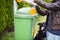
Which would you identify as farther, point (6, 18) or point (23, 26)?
point (6, 18)

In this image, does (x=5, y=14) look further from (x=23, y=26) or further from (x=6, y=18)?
(x=23, y=26)

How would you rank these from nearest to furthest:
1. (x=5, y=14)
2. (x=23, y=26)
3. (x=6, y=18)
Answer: (x=23, y=26) < (x=5, y=14) < (x=6, y=18)

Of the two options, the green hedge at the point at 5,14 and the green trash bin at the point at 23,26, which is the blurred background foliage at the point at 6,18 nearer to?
the green hedge at the point at 5,14

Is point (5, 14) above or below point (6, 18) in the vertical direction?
above

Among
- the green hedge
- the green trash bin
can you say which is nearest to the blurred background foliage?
the green hedge

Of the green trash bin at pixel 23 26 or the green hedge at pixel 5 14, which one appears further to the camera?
the green hedge at pixel 5 14

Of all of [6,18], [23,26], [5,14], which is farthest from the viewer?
[6,18]

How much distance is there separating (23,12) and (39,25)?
1.58ft

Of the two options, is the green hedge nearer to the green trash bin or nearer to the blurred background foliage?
the blurred background foliage

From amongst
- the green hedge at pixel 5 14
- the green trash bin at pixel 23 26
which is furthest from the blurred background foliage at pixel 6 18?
the green trash bin at pixel 23 26

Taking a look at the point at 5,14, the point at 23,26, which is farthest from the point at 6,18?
the point at 23,26

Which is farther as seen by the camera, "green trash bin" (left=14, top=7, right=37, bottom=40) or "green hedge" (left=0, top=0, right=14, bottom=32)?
"green hedge" (left=0, top=0, right=14, bottom=32)

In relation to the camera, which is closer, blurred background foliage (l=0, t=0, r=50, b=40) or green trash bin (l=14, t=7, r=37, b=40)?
green trash bin (l=14, t=7, r=37, b=40)

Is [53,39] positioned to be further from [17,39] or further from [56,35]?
[17,39]
